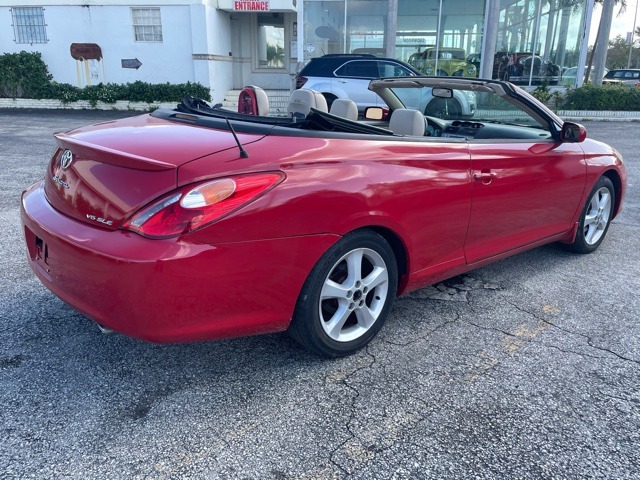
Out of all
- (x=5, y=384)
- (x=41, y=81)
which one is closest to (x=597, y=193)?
(x=5, y=384)

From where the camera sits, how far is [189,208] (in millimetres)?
2178

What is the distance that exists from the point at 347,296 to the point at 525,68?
63.3 ft

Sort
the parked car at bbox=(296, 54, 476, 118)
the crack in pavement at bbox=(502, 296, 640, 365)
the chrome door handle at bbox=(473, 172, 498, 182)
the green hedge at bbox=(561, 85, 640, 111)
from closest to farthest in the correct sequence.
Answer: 1. the crack in pavement at bbox=(502, 296, 640, 365)
2. the chrome door handle at bbox=(473, 172, 498, 182)
3. the parked car at bbox=(296, 54, 476, 118)
4. the green hedge at bbox=(561, 85, 640, 111)

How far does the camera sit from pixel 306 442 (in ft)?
7.22

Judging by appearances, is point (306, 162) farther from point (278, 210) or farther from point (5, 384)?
point (5, 384)

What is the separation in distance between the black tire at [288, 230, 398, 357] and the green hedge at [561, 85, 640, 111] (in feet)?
58.0

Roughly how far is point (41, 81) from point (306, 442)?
20109 mm

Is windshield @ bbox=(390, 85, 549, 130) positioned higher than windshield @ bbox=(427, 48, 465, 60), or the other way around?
windshield @ bbox=(427, 48, 465, 60)

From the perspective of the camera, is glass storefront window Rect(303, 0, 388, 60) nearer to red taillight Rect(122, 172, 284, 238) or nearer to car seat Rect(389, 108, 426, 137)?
car seat Rect(389, 108, 426, 137)

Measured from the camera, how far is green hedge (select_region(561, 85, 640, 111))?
17.6 metres

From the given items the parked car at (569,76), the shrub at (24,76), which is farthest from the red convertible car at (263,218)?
the parked car at (569,76)

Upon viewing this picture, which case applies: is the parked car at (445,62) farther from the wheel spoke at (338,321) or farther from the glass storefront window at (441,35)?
the wheel spoke at (338,321)

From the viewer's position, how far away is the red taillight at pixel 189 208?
216cm

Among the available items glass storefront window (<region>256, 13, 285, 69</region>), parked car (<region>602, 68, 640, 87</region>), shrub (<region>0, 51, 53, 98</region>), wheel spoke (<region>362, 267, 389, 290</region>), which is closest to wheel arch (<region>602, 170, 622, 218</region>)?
wheel spoke (<region>362, 267, 389, 290</region>)
